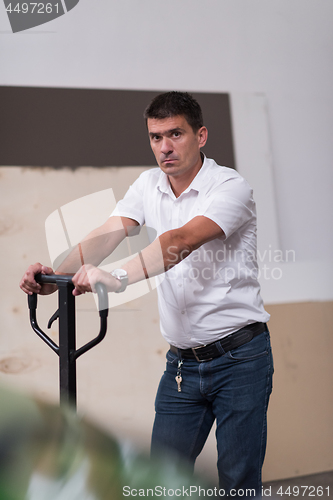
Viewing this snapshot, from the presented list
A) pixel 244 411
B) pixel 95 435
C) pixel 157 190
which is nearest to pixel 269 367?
pixel 244 411

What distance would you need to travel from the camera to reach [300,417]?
262cm

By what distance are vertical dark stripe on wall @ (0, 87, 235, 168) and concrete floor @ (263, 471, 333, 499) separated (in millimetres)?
1898

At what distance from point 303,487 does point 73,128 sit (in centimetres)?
230

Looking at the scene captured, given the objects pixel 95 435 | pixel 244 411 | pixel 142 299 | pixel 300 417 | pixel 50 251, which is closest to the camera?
pixel 95 435

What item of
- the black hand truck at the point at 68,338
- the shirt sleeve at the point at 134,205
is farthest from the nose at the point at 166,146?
the black hand truck at the point at 68,338

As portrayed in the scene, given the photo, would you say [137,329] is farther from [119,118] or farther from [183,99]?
[183,99]

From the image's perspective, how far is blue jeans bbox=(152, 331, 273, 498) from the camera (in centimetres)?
145

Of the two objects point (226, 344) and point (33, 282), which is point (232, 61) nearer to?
point (226, 344)

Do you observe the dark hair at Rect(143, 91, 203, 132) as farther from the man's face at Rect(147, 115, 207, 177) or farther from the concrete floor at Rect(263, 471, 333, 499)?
the concrete floor at Rect(263, 471, 333, 499)

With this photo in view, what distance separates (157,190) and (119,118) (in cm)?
101

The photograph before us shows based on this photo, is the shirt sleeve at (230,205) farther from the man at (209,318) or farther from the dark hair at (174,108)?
the dark hair at (174,108)

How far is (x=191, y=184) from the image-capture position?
1.53 m

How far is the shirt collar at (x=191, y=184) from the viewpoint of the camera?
5.00 ft

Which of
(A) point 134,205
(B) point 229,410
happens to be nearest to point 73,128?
(A) point 134,205
